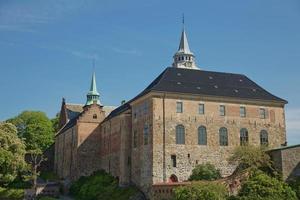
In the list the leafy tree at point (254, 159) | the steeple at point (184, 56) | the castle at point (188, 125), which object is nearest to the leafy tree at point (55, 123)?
the steeple at point (184, 56)

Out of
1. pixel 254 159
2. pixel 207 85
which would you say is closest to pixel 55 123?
pixel 207 85

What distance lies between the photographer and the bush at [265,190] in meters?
45.8

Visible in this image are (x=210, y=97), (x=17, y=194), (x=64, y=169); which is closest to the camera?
(x=210, y=97)

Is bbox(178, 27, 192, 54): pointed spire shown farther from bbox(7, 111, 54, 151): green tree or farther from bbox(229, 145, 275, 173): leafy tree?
bbox(229, 145, 275, 173): leafy tree

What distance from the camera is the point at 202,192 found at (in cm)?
4534

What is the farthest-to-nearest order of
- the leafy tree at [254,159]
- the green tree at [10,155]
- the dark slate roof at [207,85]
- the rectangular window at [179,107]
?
the dark slate roof at [207,85] < the rectangular window at [179,107] < the green tree at [10,155] < the leafy tree at [254,159]

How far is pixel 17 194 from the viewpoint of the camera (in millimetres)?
69000

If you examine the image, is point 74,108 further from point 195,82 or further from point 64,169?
point 195,82

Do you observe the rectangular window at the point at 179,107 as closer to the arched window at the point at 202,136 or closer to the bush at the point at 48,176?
the arched window at the point at 202,136

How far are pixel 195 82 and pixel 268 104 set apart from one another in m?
10.1

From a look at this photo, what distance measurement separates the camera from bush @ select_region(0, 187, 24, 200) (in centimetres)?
6881

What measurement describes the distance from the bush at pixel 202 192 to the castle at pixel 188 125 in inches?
378

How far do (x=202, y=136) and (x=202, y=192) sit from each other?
14.8 meters

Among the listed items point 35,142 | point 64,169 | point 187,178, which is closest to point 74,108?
point 35,142
